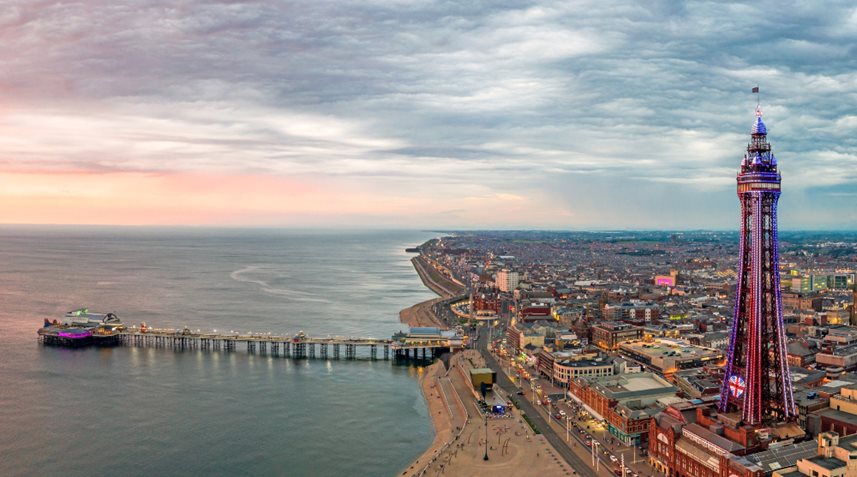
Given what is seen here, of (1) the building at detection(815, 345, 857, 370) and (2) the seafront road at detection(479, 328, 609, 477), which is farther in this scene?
(1) the building at detection(815, 345, 857, 370)

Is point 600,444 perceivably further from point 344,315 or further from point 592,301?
point 592,301

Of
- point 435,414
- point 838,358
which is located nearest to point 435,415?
point 435,414

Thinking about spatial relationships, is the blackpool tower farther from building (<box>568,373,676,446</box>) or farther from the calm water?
the calm water

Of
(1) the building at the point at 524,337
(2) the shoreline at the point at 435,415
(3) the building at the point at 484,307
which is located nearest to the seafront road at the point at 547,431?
(1) the building at the point at 524,337

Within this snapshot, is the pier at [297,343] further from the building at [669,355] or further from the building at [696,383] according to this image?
the building at [696,383]

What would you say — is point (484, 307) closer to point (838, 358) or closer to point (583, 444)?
point (838, 358)

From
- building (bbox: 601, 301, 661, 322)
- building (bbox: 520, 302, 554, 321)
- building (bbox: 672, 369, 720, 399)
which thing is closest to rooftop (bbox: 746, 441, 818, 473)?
building (bbox: 672, 369, 720, 399)
